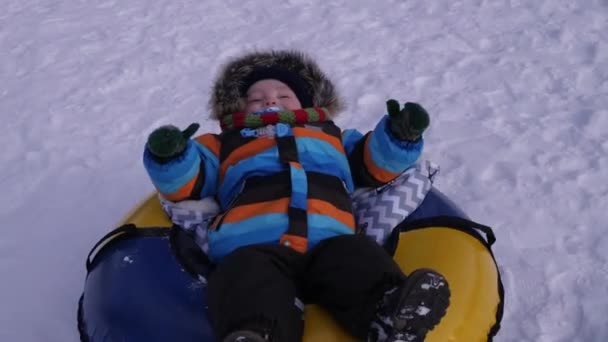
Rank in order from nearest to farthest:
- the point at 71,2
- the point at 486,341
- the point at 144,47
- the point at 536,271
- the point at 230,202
→ the point at 486,341, the point at 230,202, the point at 536,271, the point at 144,47, the point at 71,2

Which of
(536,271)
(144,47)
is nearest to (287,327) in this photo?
(536,271)

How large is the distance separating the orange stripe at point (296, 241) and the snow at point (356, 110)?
29.7 inches

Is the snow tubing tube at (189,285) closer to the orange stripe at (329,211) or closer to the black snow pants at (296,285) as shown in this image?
the black snow pants at (296,285)

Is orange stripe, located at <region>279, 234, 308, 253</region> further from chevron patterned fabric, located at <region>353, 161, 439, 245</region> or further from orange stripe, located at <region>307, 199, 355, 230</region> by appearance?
chevron patterned fabric, located at <region>353, 161, 439, 245</region>

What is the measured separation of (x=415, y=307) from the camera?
152 cm

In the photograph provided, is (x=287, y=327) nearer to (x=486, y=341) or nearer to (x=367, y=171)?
(x=486, y=341)

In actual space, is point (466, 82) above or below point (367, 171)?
below

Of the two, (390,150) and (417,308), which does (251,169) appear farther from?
(417,308)

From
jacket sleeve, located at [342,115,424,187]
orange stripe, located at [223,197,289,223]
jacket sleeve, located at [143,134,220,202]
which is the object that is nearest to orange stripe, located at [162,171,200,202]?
jacket sleeve, located at [143,134,220,202]

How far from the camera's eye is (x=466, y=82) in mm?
3764

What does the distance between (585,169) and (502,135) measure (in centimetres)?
44

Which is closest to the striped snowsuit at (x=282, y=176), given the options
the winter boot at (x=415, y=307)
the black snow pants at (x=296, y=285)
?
the black snow pants at (x=296, y=285)

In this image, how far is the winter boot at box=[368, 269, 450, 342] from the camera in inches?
59.7

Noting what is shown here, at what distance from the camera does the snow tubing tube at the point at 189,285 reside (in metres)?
1.78
